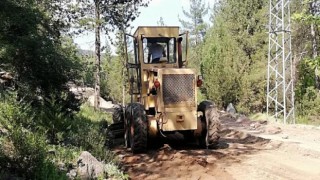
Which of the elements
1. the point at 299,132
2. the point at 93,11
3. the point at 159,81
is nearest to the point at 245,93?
the point at 93,11

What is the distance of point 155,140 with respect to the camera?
998cm

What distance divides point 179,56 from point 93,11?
37.0 ft

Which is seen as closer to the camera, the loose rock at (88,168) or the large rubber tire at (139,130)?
the loose rock at (88,168)

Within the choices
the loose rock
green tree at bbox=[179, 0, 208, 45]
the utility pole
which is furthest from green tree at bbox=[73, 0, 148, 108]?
green tree at bbox=[179, 0, 208, 45]

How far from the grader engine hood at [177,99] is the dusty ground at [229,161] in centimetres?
67

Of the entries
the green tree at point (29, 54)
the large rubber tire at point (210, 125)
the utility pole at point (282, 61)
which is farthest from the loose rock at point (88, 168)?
the utility pole at point (282, 61)

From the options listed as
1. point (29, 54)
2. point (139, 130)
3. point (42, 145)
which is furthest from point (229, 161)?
point (29, 54)

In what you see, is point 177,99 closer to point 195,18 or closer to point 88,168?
point 88,168

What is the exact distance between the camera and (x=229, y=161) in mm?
8141

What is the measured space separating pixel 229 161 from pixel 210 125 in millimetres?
1447

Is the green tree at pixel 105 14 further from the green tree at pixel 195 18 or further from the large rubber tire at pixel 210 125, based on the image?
the green tree at pixel 195 18

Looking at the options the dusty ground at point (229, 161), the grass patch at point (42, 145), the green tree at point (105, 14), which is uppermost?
the green tree at point (105, 14)

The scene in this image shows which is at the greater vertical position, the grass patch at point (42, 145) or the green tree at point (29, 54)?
the green tree at point (29, 54)

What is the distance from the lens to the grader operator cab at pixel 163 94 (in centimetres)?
915
